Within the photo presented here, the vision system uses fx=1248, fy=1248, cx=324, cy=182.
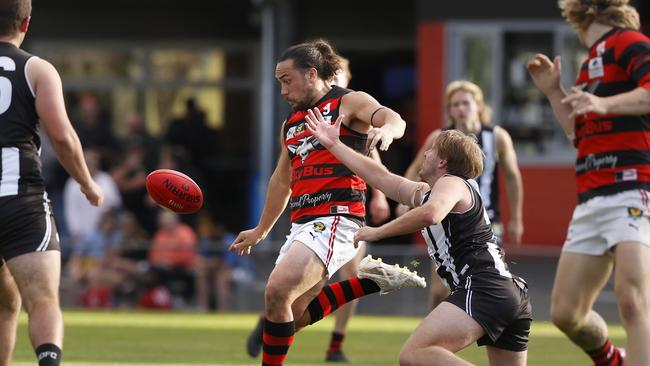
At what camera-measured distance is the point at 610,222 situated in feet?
22.0

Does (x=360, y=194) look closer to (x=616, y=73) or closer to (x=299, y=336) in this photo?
(x=616, y=73)

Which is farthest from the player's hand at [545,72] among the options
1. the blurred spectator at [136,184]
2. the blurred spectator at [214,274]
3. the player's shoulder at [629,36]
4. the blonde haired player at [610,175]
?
the blurred spectator at [136,184]

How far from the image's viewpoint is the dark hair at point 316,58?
7242 millimetres

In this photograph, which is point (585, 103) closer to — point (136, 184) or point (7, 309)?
point (7, 309)

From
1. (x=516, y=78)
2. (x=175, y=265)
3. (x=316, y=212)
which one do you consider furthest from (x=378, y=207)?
(x=516, y=78)

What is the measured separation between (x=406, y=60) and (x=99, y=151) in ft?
19.3

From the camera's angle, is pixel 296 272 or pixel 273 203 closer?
pixel 296 272

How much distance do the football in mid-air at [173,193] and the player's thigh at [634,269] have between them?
2.46 metres

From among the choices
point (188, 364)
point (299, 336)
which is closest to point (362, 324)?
point (299, 336)

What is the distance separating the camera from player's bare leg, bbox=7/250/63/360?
5.98 meters

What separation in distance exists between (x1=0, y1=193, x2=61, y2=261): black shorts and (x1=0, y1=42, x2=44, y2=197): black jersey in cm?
7

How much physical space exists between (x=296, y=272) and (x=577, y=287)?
1.55 metres

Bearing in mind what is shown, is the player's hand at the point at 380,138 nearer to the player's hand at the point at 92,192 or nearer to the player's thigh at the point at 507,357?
the player's thigh at the point at 507,357

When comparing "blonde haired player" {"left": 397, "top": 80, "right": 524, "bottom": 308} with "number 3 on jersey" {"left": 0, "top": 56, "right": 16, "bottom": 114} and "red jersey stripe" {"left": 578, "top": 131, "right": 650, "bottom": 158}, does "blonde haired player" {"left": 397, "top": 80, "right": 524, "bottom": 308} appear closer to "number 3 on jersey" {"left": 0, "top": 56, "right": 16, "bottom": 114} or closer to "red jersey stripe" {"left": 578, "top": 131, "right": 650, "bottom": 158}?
"red jersey stripe" {"left": 578, "top": 131, "right": 650, "bottom": 158}
